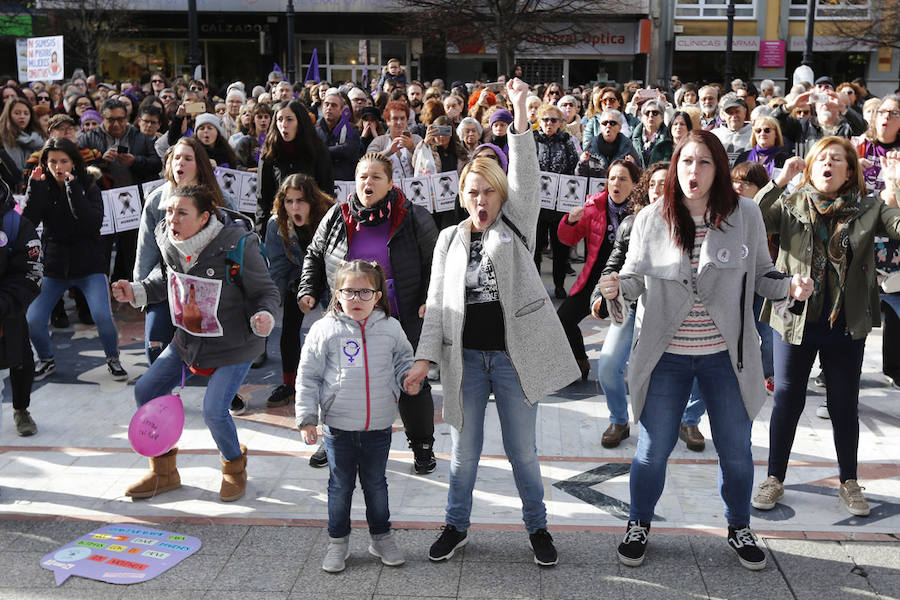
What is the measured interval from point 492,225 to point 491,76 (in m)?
34.9

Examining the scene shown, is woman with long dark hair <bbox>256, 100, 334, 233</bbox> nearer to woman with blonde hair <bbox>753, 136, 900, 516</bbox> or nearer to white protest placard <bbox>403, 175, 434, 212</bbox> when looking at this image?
white protest placard <bbox>403, 175, 434, 212</bbox>

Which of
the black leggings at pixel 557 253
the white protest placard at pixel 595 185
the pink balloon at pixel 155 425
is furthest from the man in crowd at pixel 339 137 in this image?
the pink balloon at pixel 155 425

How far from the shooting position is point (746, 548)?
457 centimetres

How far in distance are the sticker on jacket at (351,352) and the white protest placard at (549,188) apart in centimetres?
609

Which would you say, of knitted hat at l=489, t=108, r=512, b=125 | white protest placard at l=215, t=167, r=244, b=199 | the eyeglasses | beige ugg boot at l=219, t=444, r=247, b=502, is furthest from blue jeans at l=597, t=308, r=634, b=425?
white protest placard at l=215, t=167, r=244, b=199

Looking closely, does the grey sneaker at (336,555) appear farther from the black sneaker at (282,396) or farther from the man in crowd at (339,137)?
the man in crowd at (339,137)

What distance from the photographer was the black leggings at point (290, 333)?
7008 mm

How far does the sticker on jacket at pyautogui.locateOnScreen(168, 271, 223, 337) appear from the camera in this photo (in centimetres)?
530

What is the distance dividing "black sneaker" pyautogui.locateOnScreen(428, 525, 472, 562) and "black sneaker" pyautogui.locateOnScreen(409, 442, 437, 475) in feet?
3.28

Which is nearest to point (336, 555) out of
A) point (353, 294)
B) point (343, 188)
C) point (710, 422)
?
point (353, 294)

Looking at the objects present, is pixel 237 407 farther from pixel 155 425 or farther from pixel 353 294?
pixel 353 294

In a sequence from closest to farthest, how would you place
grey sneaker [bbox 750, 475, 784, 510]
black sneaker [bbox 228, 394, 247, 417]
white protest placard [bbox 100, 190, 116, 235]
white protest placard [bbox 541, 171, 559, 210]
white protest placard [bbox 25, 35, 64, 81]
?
grey sneaker [bbox 750, 475, 784, 510]
black sneaker [bbox 228, 394, 247, 417]
white protest placard [bbox 100, 190, 116, 235]
white protest placard [bbox 541, 171, 559, 210]
white protest placard [bbox 25, 35, 64, 81]

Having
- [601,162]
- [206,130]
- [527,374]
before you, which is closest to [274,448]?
[527,374]

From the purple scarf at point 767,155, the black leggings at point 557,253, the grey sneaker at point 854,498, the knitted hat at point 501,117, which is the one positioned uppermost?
the knitted hat at point 501,117
